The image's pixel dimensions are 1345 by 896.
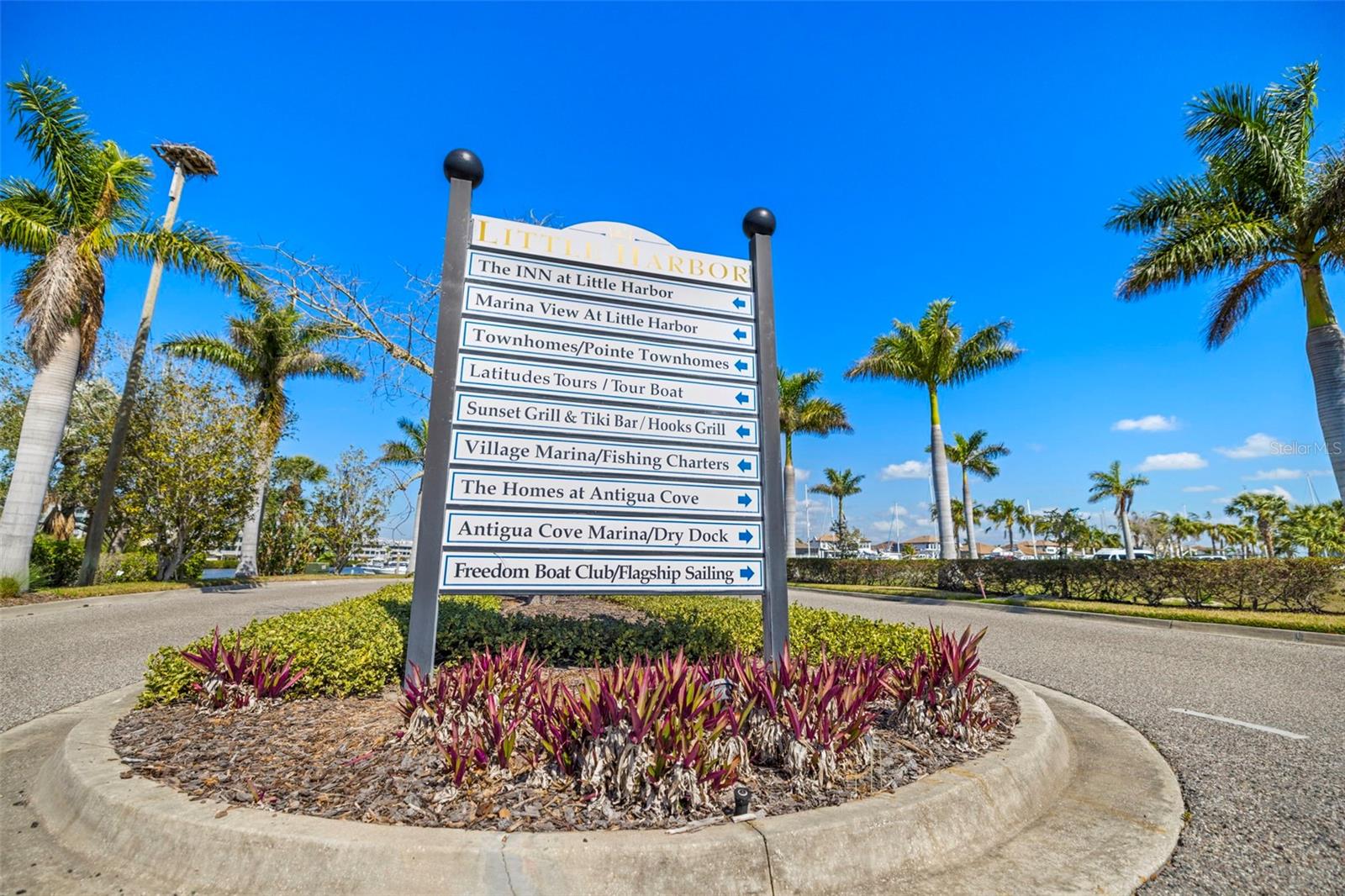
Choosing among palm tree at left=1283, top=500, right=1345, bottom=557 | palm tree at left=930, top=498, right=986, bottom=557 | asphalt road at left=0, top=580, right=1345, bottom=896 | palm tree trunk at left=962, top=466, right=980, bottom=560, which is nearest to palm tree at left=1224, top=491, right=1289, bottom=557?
palm tree at left=1283, top=500, right=1345, bottom=557

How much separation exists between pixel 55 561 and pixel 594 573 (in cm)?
2246

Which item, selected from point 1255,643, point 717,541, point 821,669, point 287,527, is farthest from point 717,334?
point 287,527

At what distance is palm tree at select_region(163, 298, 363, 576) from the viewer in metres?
21.2

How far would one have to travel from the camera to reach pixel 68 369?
12922mm

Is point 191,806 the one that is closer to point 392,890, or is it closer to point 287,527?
point 392,890

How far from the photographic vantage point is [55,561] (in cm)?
1764

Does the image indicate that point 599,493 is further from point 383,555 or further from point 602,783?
point 383,555

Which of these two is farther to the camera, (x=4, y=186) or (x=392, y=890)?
(x=4, y=186)

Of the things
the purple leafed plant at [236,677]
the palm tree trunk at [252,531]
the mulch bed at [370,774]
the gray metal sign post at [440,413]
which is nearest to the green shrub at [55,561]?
the palm tree trunk at [252,531]

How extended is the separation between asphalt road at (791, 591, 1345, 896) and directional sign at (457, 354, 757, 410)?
3.44 m

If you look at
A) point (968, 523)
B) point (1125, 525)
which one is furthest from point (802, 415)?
point (1125, 525)

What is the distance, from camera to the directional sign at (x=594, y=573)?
3838mm

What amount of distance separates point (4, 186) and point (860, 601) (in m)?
22.5

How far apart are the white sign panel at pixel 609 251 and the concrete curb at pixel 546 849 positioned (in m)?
3.60
